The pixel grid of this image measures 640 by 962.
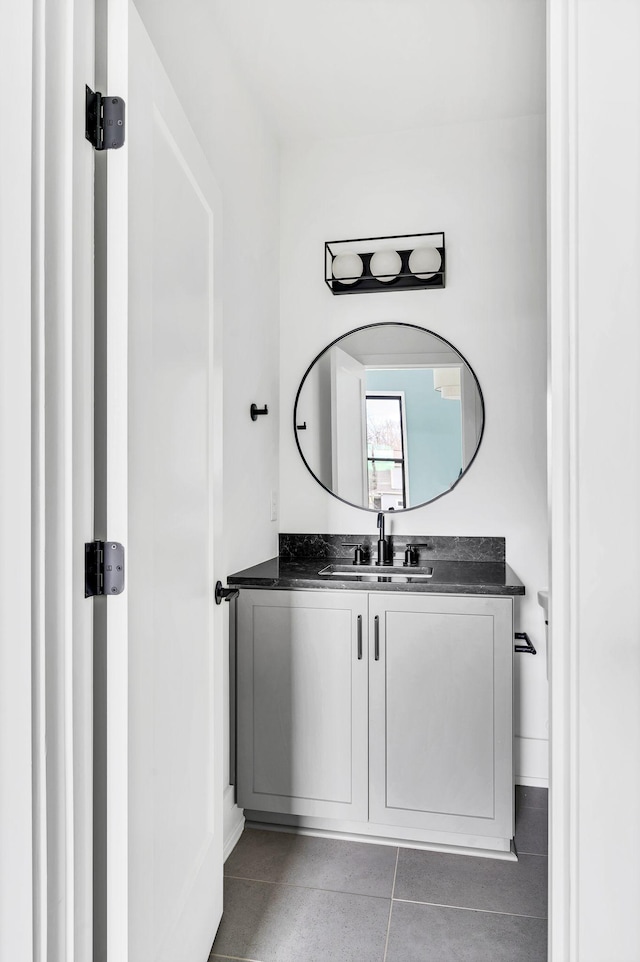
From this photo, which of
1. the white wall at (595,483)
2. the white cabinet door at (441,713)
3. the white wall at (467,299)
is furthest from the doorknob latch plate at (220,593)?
the white wall at (467,299)

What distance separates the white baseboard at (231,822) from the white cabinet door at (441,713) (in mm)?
470

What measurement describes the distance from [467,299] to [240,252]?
40.0 inches

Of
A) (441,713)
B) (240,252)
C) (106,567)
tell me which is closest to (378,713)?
(441,713)

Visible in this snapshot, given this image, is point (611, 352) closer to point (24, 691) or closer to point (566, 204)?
point (566, 204)

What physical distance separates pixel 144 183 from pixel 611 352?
2.92 ft

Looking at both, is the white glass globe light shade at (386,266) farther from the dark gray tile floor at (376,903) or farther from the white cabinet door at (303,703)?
the dark gray tile floor at (376,903)

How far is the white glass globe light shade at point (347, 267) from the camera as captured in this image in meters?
2.73

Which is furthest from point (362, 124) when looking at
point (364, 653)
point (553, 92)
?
point (364, 653)

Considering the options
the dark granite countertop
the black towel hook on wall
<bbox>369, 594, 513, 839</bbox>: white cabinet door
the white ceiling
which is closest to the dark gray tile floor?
<bbox>369, 594, 513, 839</bbox>: white cabinet door

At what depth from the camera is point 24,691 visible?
3.05 feet

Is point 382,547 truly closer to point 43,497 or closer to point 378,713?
point 378,713

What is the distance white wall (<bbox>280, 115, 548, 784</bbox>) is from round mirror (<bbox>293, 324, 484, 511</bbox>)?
0.06 meters

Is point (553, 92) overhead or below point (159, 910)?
overhead

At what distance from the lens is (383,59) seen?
2.23 metres
